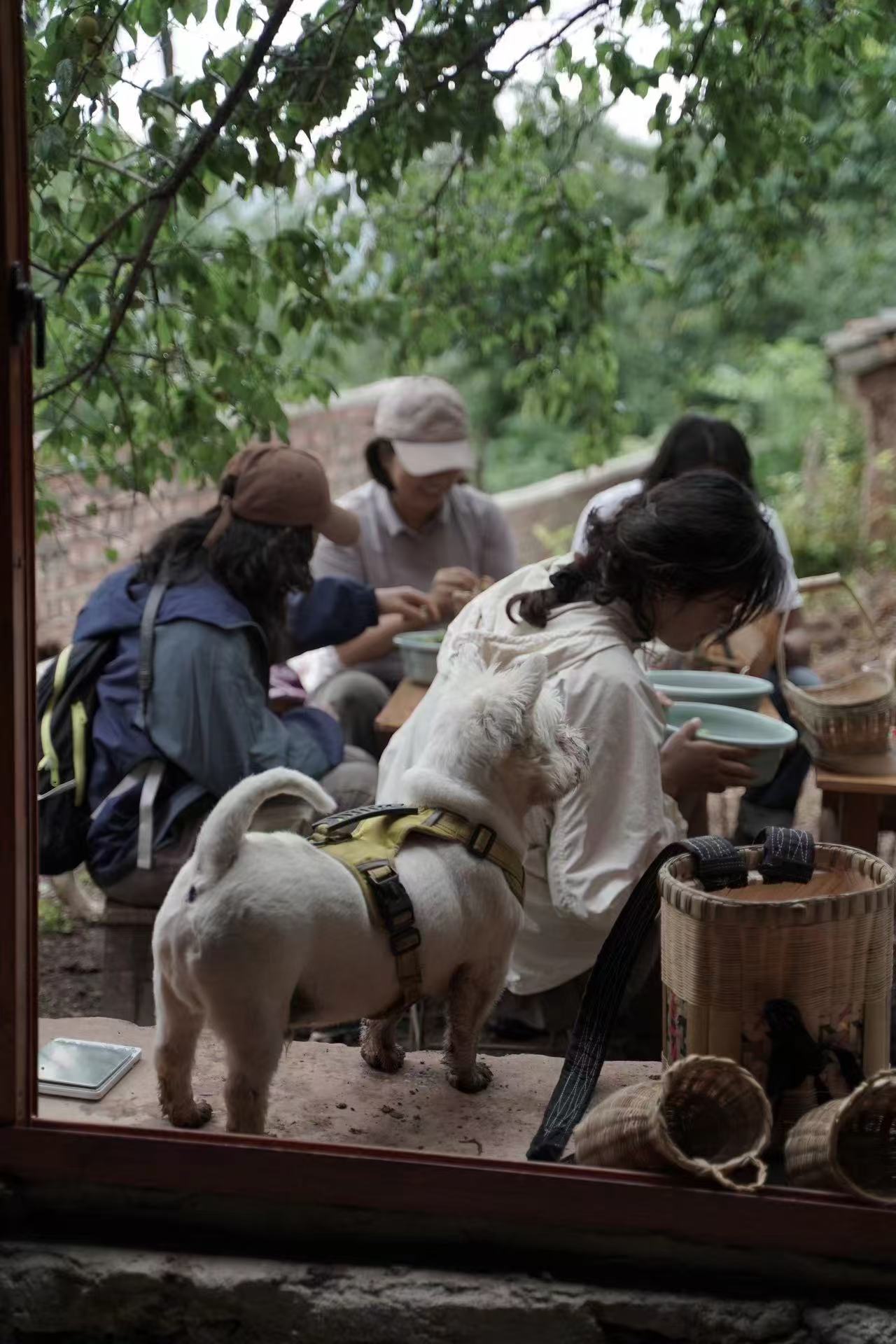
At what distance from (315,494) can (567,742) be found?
4.50 feet

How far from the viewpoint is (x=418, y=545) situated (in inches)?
207

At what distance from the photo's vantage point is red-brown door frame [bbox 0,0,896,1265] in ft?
6.72

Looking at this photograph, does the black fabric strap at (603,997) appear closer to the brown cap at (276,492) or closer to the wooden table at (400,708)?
the wooden table at (400,708)

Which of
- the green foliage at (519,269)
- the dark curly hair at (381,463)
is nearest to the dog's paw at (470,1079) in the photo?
the green foliage at (519,269)

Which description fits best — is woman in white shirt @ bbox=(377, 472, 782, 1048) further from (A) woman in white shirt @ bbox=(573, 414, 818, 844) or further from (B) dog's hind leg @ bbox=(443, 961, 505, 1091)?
(A) woman in white shirt @ bbox=(573, 414, 818, 844)

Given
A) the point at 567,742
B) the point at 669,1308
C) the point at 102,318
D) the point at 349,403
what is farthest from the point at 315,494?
the point at 349,403

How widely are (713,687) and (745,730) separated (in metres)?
0.19

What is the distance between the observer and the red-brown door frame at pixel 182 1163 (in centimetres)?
205

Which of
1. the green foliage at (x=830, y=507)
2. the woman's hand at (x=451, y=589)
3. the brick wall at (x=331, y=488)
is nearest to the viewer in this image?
the woman's hand at (x=451, y=589)

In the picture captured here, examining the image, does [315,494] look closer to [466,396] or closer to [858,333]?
[858,333]

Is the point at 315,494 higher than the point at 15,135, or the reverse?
the point at 15,135

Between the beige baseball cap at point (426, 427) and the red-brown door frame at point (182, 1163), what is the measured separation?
2893 millimetres

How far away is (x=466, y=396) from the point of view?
55.3 ft

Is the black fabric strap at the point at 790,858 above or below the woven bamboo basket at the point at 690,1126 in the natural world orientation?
above
